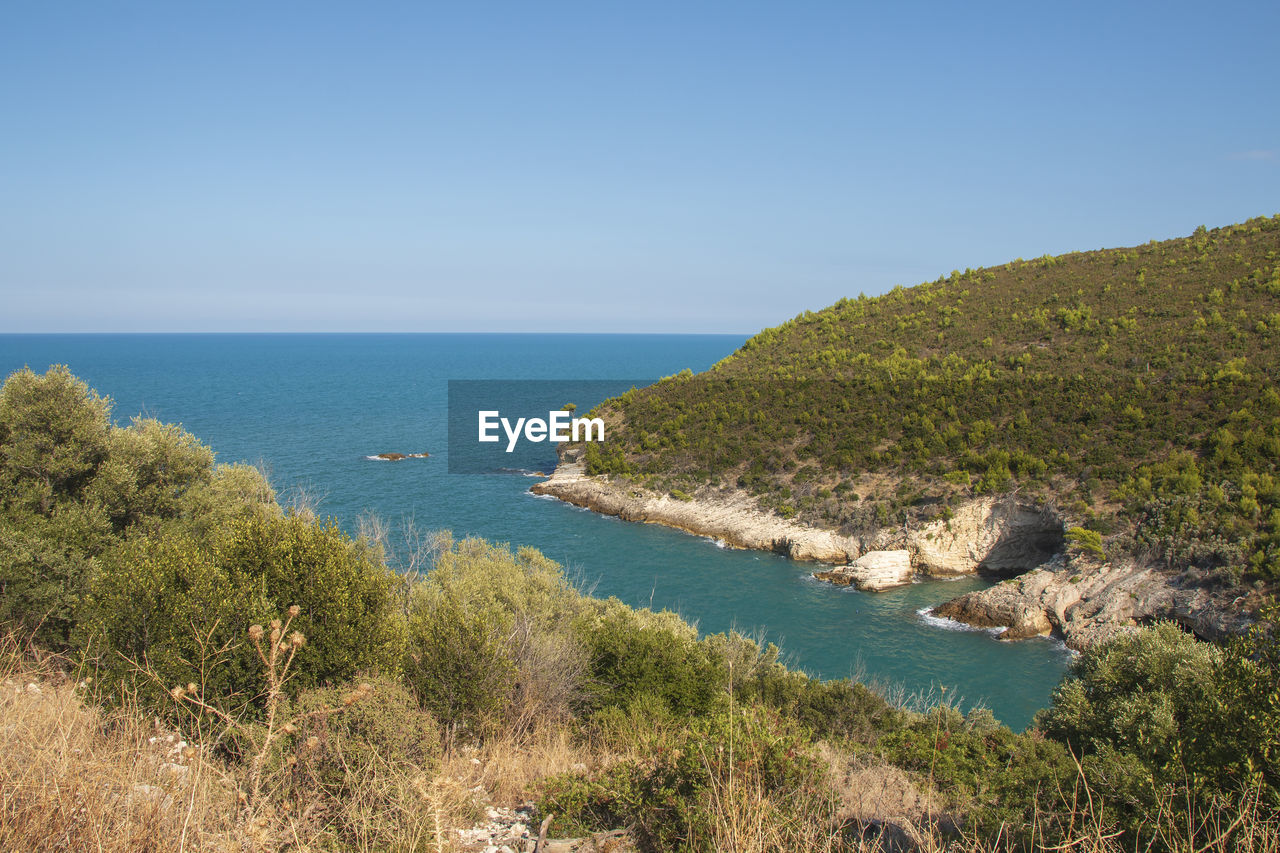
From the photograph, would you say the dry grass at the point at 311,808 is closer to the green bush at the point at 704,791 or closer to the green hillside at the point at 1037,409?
the green bush at the point at 704,791

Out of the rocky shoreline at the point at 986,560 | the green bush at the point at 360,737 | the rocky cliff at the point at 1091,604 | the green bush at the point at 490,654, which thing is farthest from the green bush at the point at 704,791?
the rocky cliff at the point at 1091,604

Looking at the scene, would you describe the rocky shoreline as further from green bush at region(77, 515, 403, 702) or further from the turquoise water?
green bush at region(77, 515, 403, 702)

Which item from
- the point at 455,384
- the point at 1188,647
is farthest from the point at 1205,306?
the point at 455,384

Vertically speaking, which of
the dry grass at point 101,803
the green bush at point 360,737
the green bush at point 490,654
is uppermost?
the dry grass at point 101,803

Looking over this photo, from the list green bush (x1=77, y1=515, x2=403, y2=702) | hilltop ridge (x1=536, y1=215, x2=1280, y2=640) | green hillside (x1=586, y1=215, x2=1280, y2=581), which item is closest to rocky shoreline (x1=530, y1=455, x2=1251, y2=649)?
hilltop ridge (x1=536, y1=215, x2=1280, y2=640)

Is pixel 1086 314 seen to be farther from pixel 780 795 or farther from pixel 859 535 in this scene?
pixel 780 795

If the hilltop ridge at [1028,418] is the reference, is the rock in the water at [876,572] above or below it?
below

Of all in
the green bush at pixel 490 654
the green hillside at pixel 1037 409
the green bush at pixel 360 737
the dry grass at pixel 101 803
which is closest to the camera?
the dry grass at pixel 101 803
